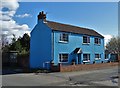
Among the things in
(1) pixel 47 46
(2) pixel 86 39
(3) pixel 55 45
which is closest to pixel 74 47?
(2) pixel 86 39

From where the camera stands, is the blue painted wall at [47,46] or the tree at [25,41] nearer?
the blue painted wall at [47,46]

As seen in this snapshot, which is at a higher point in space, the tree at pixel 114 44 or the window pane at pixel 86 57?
the tree at pixel 114 44

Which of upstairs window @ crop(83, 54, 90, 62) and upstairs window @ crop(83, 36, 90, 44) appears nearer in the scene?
upstairs window @ crop(83, 54, 90, 62)

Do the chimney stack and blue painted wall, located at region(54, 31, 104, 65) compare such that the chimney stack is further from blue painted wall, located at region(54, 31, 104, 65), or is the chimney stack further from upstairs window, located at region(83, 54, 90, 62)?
upstairs window, located at region(83, 54, 90, 62)

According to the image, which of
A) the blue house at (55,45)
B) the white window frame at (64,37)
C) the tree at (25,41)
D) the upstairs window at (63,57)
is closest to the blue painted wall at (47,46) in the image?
the blue house at (55,45)

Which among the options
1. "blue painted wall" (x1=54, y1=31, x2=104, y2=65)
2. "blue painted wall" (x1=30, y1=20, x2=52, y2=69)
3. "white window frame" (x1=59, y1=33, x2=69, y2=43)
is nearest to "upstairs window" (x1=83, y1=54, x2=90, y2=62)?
"blue painted wall" (x1=54, y1=31, x2=104, y2=65)

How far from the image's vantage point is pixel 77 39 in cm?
3353

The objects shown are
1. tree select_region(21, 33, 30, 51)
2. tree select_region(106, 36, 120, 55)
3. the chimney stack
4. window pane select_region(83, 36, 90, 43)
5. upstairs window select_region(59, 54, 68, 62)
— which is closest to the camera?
upstairs window select_region(59, 54, 68, 62)

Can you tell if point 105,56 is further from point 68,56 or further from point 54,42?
point 54,42

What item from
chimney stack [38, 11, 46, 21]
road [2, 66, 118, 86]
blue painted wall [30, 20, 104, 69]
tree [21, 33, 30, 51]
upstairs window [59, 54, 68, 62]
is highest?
chimney stack [38, 11, 46, 21]

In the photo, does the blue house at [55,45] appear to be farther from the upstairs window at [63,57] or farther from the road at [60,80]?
the road at [60,80]

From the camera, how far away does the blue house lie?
29703 millimetres

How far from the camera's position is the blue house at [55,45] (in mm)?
29703

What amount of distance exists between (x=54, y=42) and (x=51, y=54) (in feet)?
5.39
